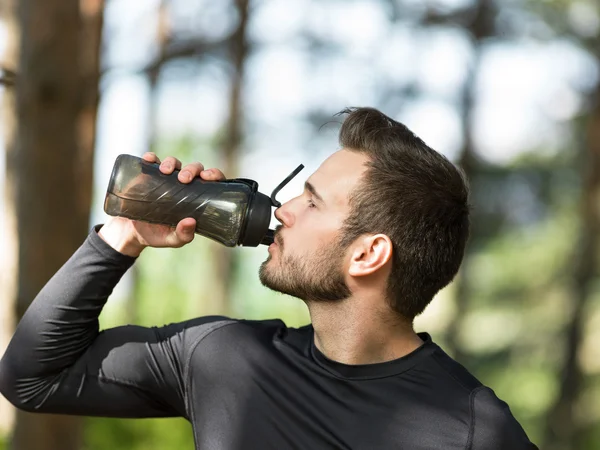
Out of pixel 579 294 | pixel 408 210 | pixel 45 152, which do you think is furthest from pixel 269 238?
pixel 579 294

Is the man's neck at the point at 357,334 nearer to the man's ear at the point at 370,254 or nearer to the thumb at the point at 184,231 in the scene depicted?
the man's ear at the point at 370,254

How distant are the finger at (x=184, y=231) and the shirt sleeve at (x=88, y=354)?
0.16 m

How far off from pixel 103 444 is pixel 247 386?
272 inches

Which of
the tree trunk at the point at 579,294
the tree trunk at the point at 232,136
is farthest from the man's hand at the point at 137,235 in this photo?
the tree trunk at the point at 579,294

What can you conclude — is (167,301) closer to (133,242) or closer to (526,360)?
(526,360)

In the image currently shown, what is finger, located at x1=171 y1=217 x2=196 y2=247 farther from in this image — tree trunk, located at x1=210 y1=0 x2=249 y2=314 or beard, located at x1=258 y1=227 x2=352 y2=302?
tree trunk, located at x1=210 y1=0 x2=249 y2=314

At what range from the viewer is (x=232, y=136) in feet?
36.1

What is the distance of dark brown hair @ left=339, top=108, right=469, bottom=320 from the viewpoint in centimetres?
222

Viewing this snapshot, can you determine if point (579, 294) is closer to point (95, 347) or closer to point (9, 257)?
point (9, 257)

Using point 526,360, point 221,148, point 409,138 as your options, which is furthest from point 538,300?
point 409,138

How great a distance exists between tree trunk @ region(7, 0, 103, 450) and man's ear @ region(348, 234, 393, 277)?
4.91 ft

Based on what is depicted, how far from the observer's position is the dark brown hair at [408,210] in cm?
222

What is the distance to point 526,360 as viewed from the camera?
41.8 ft

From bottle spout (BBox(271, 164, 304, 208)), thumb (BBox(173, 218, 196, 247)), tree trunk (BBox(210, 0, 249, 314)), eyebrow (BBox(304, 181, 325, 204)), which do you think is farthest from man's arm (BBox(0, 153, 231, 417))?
tree trunk (BBox(210, 0, 249, 314))
